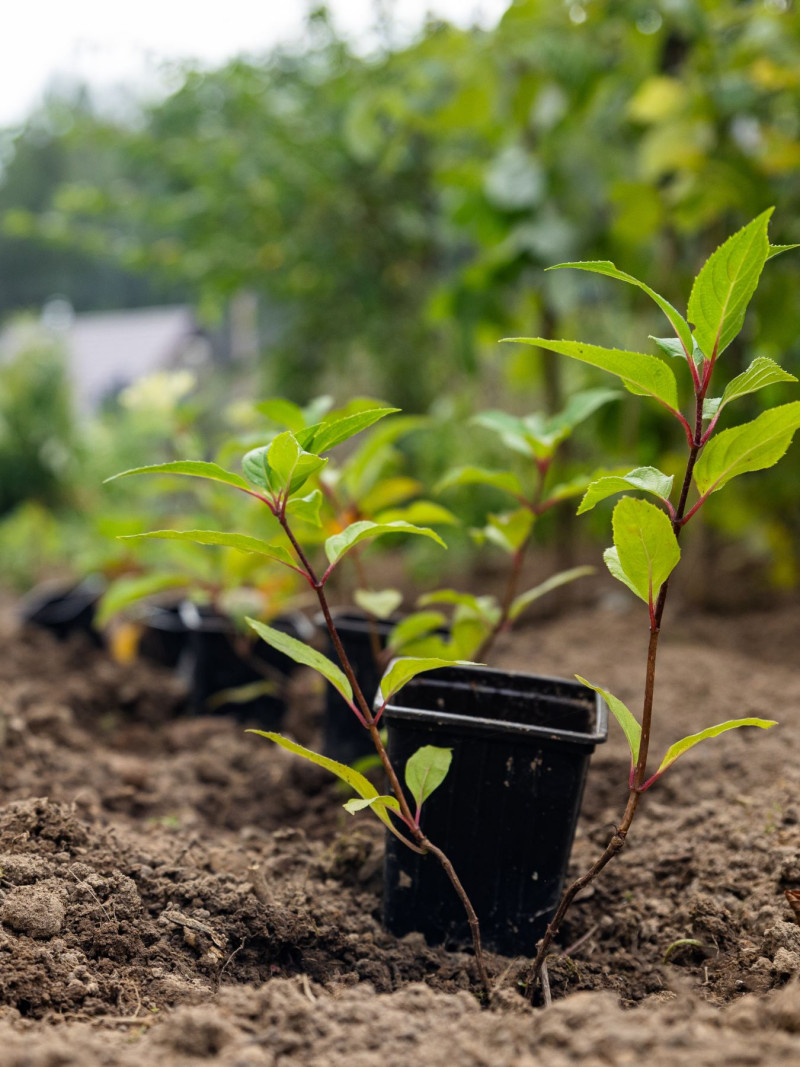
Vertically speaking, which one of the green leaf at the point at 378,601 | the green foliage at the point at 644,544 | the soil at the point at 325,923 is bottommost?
the soil at the point at 325,923

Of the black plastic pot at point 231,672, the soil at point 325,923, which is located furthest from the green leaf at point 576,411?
the black plastic pot at point 231,672

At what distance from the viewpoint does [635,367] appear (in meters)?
0.90

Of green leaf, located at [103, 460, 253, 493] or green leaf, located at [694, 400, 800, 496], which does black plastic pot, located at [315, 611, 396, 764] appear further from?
green leaf, located at [694, 400, 800, 496]

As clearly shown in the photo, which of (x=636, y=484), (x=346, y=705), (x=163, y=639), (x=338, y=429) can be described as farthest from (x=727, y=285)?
(x=163, y=639)

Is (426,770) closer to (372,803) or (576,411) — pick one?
(372,803)

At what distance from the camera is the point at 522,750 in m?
1.16

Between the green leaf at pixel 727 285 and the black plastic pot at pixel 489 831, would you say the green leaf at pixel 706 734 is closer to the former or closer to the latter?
the black plastic pot at pixel 489 831

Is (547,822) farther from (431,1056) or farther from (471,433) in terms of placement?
(471,433)

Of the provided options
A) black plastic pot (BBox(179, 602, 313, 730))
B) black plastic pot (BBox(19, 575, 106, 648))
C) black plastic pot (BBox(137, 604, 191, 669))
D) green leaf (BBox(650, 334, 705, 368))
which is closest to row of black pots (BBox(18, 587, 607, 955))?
green leaf (BBox(650, 334, 705, 368))

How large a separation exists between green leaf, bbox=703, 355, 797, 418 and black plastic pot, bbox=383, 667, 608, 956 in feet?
1.49

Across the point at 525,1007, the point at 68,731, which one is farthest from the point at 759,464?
the point at 68,731

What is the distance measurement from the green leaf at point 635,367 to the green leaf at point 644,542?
117 millimetres

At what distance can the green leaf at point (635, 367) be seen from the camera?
2.88ft

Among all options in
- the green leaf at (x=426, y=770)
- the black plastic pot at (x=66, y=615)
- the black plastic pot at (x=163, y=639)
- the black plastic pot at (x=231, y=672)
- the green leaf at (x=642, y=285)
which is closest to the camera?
the green leaf at (x=642, y=285)
